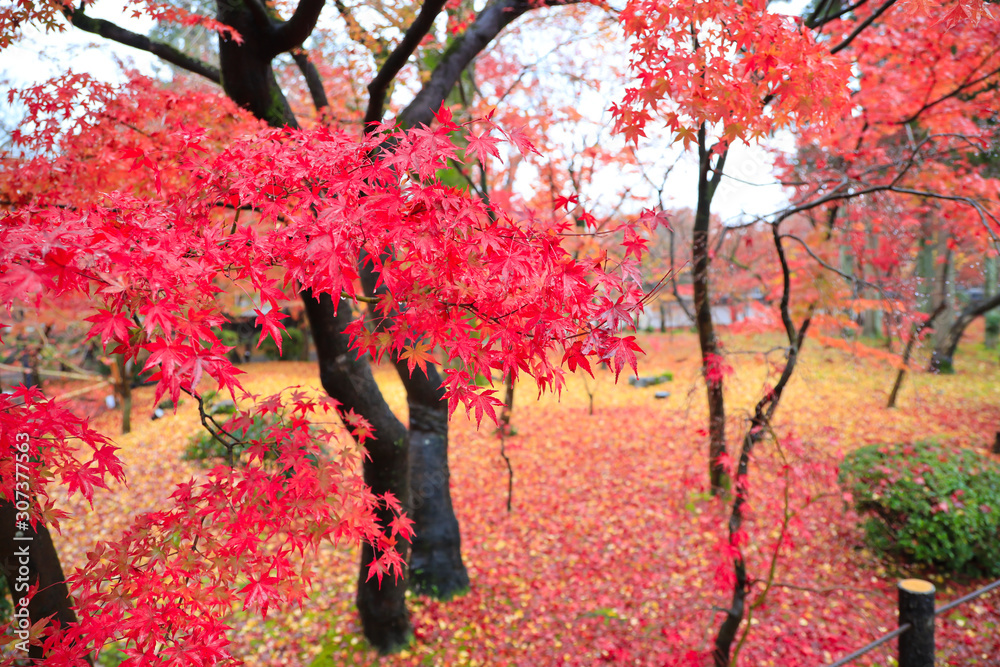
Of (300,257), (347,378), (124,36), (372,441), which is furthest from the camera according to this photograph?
(372,441)

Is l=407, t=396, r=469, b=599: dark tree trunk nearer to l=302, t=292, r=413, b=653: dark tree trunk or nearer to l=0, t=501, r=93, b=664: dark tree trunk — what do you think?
l=302, t=292, r=413, b=653: dark tree trunk

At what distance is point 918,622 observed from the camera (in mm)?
2877

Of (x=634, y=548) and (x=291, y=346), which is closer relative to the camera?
(x=634, y=548)

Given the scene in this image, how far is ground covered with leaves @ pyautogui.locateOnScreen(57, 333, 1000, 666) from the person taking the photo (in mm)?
4254

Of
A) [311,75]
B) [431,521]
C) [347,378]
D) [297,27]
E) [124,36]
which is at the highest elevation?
[311,75]

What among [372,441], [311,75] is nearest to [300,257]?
[372,441]

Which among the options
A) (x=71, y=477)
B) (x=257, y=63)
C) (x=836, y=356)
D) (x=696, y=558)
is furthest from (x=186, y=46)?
(x=836, y=356)

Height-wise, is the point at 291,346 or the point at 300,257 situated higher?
the point at 300,257

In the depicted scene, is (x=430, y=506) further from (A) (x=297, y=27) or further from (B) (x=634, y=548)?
(A) (x=297, y=27)

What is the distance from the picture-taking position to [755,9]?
2770 mm

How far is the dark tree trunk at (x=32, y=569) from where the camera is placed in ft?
7.57

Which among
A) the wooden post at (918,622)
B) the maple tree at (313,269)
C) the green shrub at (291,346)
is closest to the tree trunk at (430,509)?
the maple tree at (313,269)

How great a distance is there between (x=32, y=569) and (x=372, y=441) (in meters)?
2.15

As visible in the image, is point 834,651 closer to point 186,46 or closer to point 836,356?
point 836,356
